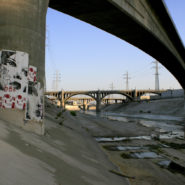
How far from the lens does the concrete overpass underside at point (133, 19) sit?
12914mm

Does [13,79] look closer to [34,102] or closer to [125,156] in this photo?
[34,102]

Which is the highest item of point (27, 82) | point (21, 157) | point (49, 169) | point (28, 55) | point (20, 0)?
point (20, 0)

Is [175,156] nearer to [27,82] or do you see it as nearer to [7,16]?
[27,82]

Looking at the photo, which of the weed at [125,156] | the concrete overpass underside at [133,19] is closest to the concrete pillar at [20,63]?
the concrete overpass underside at [133,19]

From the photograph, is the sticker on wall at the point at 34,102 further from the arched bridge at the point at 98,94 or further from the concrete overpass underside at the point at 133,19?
the arched bridge at the point at 98,94

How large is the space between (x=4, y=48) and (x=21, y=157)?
196 inches

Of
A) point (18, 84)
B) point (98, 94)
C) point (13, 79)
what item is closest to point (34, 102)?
point (18, 84)

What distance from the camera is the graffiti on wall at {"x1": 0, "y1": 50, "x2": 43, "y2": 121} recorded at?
7.42 metres

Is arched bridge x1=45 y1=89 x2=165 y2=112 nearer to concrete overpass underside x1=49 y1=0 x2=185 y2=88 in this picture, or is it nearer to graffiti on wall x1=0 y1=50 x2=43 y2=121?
concrete overpass underside x1=49 y1=0 x2=185 y2=88

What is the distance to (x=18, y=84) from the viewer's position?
770 cm

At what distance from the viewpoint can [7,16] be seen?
7.70 metres

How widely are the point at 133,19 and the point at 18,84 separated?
1093cm

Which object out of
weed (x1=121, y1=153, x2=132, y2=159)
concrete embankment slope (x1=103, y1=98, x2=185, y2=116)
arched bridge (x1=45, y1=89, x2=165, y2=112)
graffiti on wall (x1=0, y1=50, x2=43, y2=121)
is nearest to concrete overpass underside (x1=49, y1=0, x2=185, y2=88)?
graffiti on wall (x1=0, y1=50, x2=43, y2=121)

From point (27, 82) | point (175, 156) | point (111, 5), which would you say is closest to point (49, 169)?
point (27, 82)
